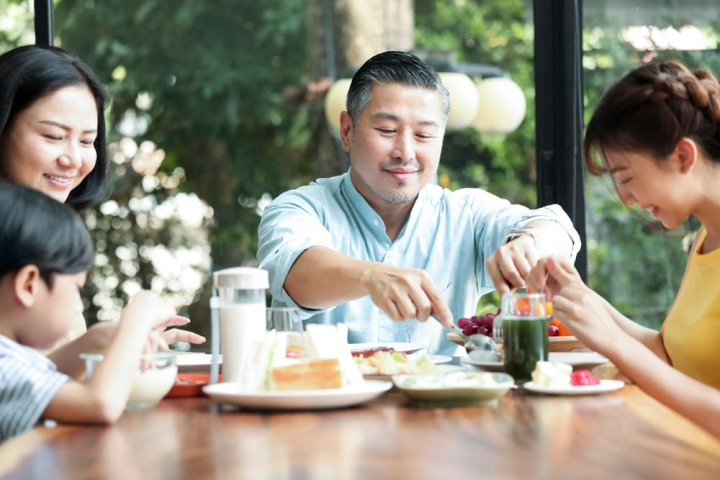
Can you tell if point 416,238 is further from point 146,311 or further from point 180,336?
point 146,311

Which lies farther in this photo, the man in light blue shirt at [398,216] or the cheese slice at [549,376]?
the man in light blue shirt at [398,216]

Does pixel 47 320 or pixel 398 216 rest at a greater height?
pixel 398 216

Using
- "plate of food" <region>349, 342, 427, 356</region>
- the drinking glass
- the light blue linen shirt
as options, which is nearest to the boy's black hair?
the drinking glass

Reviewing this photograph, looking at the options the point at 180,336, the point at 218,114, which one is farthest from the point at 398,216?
the point at 218,114

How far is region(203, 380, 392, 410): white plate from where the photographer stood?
4.71 feet

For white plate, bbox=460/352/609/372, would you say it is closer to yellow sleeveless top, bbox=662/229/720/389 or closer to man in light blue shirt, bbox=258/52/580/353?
yellow sleeveless top, bbox=662/229/720/389

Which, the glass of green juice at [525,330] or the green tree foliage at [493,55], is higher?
the green tree foliage at [493,55]

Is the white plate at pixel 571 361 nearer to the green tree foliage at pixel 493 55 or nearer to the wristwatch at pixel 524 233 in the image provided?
the wristwatch at pixel 524 233

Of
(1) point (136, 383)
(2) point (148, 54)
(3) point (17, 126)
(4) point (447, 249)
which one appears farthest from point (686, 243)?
(2) point (148, 54)

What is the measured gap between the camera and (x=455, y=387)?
1.46m

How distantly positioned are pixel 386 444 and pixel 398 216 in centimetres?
156

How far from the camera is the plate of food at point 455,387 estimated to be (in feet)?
4.78

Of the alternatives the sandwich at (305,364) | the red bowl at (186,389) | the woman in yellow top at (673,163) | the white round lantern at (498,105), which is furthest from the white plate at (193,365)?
the white round lantern at (498,105)

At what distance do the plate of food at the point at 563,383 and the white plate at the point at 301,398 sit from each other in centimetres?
26
